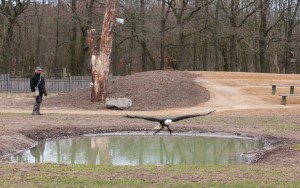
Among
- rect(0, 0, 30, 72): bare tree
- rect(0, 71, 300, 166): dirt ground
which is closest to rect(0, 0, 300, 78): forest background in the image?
rect(0, 0, 30, 72): bare tree

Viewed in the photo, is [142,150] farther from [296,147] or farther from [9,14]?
[9,14]

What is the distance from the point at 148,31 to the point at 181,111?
22943 millimetres

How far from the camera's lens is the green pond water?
37.6 ft

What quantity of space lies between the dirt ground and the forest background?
44.1 feet

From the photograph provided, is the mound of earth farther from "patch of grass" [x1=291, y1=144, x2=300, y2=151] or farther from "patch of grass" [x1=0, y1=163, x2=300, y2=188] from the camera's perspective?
"patch of grass" [x1=0, y1=163, x2=300, y2=188]

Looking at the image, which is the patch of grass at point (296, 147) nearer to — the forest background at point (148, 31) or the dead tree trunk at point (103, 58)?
the dead tree trunk at point (103, 58)

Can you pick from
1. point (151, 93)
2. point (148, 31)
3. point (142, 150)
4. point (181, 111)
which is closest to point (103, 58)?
point (151, 93)

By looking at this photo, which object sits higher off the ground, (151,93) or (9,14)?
(9,14)

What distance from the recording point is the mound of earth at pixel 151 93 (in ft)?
77.7

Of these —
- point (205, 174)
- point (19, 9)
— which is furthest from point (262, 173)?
point (19, 9)

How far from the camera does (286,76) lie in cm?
3209

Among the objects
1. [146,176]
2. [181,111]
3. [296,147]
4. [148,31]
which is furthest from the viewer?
[148,31]

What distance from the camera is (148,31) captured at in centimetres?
4353

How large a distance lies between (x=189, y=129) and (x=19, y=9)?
28899 millimetres
